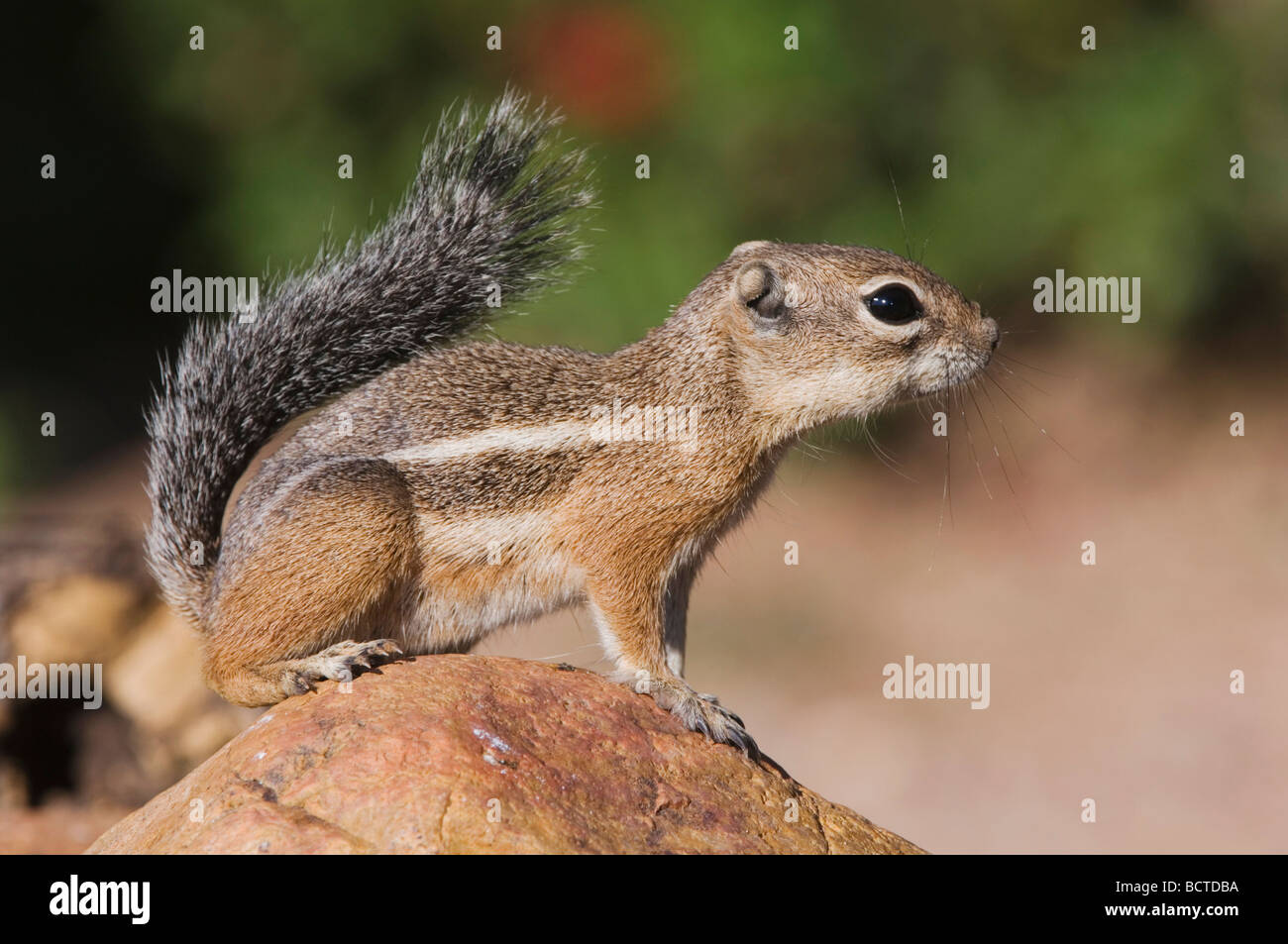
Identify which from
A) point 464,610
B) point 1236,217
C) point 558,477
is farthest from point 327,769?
point 1236,217

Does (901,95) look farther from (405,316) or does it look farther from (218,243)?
(405,316)

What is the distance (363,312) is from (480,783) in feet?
6.46

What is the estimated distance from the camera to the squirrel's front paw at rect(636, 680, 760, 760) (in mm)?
4418

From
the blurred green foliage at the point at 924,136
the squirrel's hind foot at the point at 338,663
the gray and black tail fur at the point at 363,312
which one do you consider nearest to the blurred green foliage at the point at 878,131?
the blurred green foliage at the point at 924,136

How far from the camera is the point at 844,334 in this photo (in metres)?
4.91

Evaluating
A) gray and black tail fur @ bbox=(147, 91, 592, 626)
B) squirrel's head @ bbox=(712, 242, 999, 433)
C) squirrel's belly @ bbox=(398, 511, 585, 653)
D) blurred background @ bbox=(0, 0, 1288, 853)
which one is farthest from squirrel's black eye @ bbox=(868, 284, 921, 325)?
blurred background @ bbox=(0, 0, 1288, 853)

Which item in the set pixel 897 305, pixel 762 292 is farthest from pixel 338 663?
pixel 897 305

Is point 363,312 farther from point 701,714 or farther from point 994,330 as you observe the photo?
point 994,330

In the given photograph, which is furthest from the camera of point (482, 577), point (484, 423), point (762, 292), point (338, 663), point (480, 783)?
point (762, 292)

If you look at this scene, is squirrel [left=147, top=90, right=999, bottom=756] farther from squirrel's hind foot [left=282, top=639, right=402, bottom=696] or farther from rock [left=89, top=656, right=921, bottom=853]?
rock [left=89, top=656, right=921, bottom=853]

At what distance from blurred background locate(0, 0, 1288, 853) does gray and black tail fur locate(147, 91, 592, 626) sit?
4.75 meters

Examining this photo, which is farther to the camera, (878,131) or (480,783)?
(878,131)

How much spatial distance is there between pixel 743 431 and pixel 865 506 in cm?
697

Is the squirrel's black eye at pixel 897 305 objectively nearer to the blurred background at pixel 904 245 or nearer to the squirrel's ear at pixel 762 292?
the squirrel's ear at pixel 762 292
